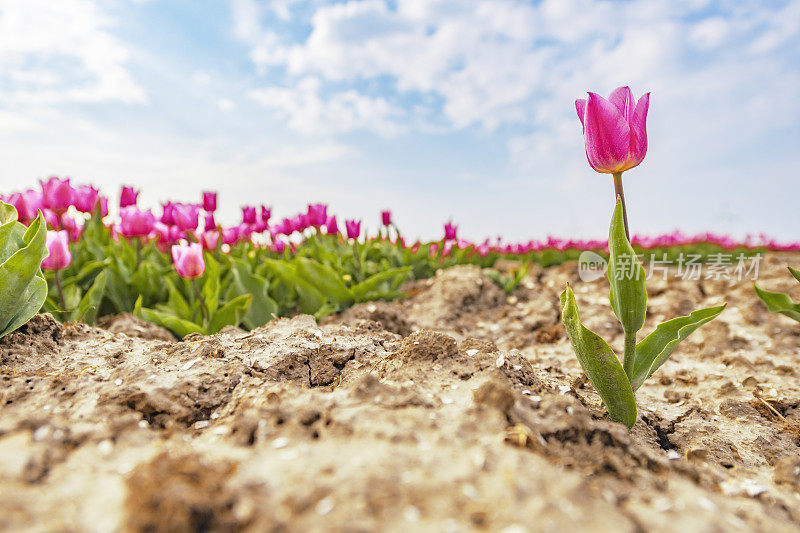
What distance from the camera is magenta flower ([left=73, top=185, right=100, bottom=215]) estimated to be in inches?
142

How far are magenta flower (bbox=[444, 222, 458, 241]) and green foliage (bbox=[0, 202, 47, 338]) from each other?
408 cm

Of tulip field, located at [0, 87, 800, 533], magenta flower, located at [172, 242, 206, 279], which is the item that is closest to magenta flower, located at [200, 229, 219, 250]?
tulip field, located at [0, 87, 800, 533]

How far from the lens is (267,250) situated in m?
5.54

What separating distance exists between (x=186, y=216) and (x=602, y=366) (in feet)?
9.78

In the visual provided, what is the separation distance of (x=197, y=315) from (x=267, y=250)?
2.21m

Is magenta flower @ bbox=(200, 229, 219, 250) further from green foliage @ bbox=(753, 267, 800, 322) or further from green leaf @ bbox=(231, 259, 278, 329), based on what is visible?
green foliage @ bbox=(753, 267, 800, 322)

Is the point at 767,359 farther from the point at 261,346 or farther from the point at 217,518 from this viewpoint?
the point at 217,518

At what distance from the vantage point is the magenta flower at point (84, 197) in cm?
361

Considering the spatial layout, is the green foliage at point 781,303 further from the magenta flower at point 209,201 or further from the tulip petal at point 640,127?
the magenta flower at point 209,201

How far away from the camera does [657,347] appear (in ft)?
6.03

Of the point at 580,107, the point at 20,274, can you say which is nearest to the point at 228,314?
the point at 20,274

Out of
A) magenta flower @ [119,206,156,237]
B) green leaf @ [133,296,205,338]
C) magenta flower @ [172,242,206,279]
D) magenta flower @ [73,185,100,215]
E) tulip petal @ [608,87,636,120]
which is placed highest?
tulip petal @ [608,87,636,120]

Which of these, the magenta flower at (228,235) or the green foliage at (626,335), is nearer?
the green foliage at (626,335)

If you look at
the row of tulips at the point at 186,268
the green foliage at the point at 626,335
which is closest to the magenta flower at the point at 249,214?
the row of tulips at the point at 186,268
